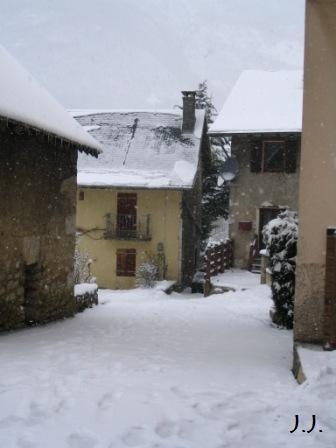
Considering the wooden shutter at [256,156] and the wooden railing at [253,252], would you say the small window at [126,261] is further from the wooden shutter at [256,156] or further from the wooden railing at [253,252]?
the wooden shutter at [256,156]

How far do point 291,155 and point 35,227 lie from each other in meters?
12.9

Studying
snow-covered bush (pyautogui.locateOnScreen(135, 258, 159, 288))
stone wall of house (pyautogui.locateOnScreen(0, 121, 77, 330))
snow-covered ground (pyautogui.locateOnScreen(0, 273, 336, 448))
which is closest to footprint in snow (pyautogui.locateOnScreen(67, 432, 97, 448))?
snow-covered ground (pyautogui.locateOnScreen(0, 273, 336, 448))

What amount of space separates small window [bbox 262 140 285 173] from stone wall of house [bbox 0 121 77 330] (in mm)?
11119

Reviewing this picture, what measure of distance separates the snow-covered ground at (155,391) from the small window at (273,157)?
478 inches

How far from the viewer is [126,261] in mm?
21609

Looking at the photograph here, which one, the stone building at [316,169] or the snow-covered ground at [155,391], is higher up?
the stone building at [316,169]

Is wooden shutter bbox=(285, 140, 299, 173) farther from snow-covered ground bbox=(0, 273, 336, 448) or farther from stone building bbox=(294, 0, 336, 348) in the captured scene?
stone building bbox=(294, 0, 336, 348)

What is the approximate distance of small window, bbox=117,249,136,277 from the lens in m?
21.5

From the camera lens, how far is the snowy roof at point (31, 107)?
23.7 feet

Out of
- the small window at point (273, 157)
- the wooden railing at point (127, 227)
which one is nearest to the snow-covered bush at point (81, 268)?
the wooden railing at point (127, 227)

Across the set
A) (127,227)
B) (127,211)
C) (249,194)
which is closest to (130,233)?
(127,227)

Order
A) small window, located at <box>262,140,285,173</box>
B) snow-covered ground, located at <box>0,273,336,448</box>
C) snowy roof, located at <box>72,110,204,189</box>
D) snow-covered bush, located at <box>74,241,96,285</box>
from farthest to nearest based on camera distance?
snowy roof, located at <box>72,110,204,189</box>, small window, located at <box>262,140,285,173</box>, snow-covered bush, located at <box>74,241,96,285</box>, snow-covered ground, located at <box>0,273,336,448</box>

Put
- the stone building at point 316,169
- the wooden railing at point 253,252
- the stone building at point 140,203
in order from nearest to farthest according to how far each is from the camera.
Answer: the stone building at point 316,169, the wooden railing at point 253,252, the stone building at point 140,203

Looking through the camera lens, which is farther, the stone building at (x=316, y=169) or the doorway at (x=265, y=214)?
the doorway at (x=265, y=214)
